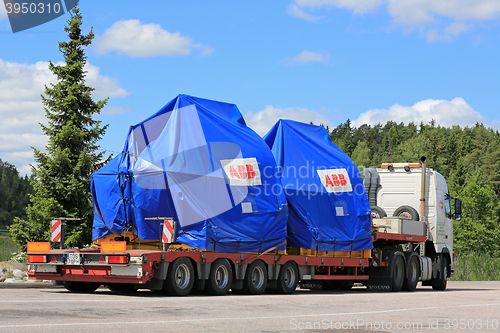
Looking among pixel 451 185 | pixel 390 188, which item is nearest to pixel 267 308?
pixel 390 188

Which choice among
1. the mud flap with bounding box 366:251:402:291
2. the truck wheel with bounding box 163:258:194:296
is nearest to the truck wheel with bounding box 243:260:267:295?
the truck wheel with bounding box 163:258:194:296

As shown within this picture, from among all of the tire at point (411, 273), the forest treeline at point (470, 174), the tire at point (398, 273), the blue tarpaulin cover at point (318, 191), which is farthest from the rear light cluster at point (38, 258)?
the forest treeline at point (470, 174)

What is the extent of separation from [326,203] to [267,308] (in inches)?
264

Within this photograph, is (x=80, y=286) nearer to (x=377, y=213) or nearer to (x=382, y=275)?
(x=382, y=275)

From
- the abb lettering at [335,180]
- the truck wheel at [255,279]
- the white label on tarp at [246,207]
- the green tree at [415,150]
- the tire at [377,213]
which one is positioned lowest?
the truck wheel at [255,279]

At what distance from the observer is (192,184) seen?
1446cm

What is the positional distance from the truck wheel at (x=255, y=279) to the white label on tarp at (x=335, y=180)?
3.53 metres

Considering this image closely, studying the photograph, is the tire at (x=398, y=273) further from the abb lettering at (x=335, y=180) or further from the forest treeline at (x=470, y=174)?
the forest treeline at (x=470, y=174)

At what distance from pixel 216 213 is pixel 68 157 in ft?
40.6

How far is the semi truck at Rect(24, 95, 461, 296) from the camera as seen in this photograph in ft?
45.4

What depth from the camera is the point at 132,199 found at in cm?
1472

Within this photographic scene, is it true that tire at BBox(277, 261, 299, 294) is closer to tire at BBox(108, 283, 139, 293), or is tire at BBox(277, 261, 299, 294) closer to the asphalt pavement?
the asphalt pavement

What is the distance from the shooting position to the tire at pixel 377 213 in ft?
68.9

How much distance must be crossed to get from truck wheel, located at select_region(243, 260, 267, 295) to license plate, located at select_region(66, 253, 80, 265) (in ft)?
13.2
